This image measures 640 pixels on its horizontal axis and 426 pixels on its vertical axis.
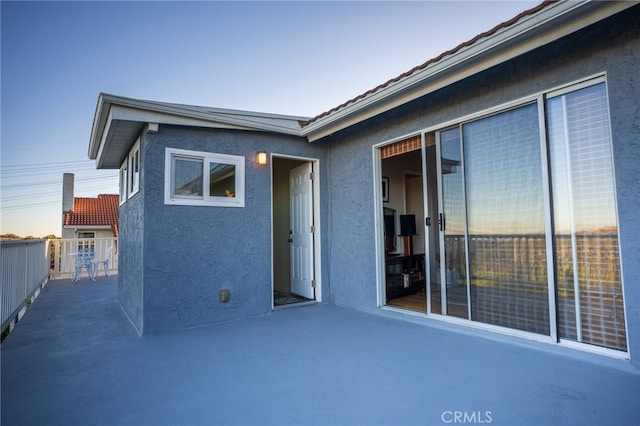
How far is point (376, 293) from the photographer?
4.61m

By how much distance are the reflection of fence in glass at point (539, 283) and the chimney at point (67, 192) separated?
1712 cm

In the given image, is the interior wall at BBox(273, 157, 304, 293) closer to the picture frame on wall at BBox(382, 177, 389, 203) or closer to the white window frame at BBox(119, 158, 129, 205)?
the picture frame on wall at BBox(382, 177, 389, 203)

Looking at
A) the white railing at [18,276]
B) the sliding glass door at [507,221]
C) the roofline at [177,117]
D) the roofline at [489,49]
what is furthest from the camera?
the white railing at [18,276]

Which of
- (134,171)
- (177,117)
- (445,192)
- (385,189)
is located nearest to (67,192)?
(134,171)

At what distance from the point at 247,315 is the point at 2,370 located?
2.44 metres

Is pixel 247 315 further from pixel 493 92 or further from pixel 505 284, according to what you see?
pixel 493 92

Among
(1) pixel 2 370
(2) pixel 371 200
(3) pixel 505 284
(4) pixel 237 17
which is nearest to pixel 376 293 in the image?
(2) pixel 371 200

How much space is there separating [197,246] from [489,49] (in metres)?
3.80

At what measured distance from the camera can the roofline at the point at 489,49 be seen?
88.4 inches

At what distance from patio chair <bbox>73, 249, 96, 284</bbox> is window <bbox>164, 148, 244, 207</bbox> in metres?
6.53

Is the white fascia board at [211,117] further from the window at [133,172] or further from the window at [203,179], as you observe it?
the window at [133,172]

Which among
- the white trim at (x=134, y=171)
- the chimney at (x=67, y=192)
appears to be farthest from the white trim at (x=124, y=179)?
the chimney at (x=67, y=192)

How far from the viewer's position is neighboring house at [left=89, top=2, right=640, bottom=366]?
254cm

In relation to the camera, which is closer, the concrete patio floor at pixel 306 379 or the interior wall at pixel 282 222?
the concrete patio floor at pixel 306 379
